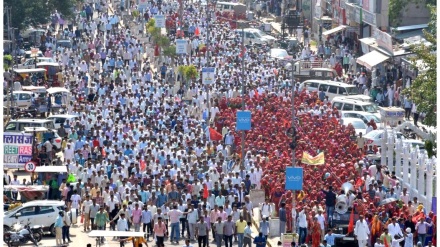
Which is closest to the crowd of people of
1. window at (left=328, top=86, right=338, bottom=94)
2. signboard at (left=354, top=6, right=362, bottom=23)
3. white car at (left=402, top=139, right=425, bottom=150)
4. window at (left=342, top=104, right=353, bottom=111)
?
window at (left=342, top=104, right=353, bottom=111)

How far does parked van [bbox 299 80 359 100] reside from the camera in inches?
2783

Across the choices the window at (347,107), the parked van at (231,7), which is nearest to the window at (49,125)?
the window at (347,107)

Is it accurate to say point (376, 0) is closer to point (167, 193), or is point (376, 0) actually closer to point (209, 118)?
point (209, 118)

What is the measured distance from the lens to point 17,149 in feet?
182

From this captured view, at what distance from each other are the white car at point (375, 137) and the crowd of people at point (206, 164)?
821 mm

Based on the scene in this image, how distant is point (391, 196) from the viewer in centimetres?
4991

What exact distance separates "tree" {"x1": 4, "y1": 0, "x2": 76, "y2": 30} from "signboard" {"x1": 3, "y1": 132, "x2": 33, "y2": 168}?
2754cm

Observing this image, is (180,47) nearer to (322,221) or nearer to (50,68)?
(50,68)

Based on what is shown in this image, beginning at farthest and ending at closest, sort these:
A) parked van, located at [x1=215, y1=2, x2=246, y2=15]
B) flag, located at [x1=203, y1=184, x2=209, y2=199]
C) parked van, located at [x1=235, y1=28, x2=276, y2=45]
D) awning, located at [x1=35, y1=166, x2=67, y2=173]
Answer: parked van, located at [x1=215, y1=2, x2=246, y2=15] → parked van, located at [x1=235, y1=28, x2=276, y2=45] → awning, located at [x1=35, y1=166, x2=67, y2=173] → flag, located at [x1=203, y1=184, x2=209, y2=199]

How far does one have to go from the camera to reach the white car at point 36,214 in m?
49.4

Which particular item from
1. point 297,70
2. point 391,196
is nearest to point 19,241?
point 391,196

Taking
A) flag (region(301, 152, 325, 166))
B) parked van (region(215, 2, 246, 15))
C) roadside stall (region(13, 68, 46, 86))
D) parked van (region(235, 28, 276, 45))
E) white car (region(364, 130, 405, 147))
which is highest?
flag (region(301, 152, 325, 166))

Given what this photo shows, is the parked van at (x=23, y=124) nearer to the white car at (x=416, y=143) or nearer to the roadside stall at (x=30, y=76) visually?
the white car at (x=416, y=143)

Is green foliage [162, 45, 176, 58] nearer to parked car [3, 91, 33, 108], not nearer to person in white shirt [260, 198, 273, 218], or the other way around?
parked car [3, 91, 33, 108]
